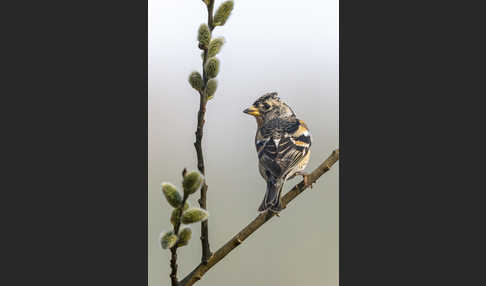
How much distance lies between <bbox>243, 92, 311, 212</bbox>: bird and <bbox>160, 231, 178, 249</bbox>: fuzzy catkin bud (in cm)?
46

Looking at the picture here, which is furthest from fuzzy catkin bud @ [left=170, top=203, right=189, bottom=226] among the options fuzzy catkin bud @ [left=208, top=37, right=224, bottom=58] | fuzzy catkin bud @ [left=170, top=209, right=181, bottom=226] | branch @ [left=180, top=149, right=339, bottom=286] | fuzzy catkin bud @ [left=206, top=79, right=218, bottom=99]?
fuzzy catkin bud @ [left=208, top=37, right=224, bottom=58]

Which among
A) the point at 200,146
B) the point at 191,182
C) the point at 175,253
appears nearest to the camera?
the point at 191,182

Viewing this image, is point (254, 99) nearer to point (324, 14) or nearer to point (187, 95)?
point (187, 95)

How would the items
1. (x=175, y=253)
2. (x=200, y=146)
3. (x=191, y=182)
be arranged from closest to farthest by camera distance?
(x=191, y=182) → (x=175, y=253) → (x=200, y=146)

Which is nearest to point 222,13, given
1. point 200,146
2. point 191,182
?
point 200,146

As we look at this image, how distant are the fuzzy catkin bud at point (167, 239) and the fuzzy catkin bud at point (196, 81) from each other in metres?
0.74

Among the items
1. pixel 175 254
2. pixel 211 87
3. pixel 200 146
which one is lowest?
pixel 175 254

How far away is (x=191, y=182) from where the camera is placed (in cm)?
258

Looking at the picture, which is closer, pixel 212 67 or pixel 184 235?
pixel 184 235

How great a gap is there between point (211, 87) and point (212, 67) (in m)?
0.10

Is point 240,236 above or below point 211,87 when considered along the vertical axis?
below

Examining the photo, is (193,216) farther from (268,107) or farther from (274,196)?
(268,107)

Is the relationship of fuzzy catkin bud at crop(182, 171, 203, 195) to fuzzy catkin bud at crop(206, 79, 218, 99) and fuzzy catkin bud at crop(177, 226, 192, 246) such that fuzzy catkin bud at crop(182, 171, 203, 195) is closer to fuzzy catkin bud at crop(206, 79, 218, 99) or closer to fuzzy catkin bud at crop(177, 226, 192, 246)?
fuzzy catkin bud at crop(177, 226, 192, 246)

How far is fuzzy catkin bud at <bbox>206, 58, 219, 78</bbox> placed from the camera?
9.13 ft
